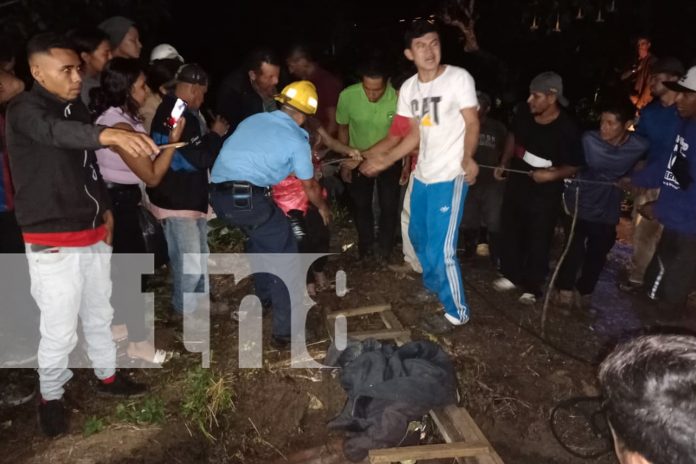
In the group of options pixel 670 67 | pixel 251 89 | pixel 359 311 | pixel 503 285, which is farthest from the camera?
pixel 503 285

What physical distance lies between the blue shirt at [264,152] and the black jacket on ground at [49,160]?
1095 millimetres

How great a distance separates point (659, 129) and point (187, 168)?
4.19 m

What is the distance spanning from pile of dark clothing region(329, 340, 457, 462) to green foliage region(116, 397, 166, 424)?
1.25 m

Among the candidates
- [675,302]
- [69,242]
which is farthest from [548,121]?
[69,242]

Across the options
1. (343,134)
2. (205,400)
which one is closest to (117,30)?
(343,134)

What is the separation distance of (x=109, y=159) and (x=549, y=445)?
12.6 ft

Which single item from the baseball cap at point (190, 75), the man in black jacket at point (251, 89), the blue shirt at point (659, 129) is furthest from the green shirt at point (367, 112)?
the blue shirt at point (659, 129)

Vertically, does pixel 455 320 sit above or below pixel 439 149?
below

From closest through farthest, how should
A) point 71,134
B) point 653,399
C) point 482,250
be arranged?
point 653,399 < point 71,134 < point 482,250

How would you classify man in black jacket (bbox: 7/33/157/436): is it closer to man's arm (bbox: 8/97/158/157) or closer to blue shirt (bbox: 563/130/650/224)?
man's arm (bbox: 8/97/158/157)

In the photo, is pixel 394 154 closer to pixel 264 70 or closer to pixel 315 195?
pixel 315 195

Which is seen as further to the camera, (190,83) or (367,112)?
(367,112)

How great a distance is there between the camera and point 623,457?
5.29ft

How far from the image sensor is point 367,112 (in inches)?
217
